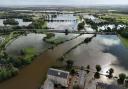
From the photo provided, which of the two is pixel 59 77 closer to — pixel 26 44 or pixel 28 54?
pixel 28 54

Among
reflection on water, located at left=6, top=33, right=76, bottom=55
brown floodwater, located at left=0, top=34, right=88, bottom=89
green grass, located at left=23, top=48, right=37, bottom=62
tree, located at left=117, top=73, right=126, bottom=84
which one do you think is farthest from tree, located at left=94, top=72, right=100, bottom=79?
reflection on water, located at left=6, top=33, right=76, bottom=55

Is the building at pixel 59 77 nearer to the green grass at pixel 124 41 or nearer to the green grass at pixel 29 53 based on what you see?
the green grass at pixel 29 53

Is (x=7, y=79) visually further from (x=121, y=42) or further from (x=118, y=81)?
(x=121, y=42)

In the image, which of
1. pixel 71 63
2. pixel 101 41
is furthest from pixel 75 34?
pixel 71 63

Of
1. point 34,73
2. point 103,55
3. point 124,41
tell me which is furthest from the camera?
point 124,41

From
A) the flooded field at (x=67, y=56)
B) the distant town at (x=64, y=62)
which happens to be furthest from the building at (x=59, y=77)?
the flooded field at (x=67, y=56)

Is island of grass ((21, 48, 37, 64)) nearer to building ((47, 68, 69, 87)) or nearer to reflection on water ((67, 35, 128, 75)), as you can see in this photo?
reflection on water ((67, 35, 128, 75))

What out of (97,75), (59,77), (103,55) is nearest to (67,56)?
(103,55)

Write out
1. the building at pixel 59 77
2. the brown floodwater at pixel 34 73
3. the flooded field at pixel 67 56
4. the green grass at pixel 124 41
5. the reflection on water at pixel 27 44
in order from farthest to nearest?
the green grass at pixel 124 41 < the reflection on water at pixel 27 44 < the flooded field at pixel 67 56 < the brown floodwater at pixel 34 73 < the building at pixel 59 77
